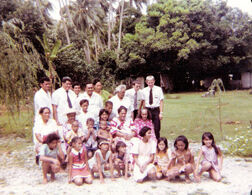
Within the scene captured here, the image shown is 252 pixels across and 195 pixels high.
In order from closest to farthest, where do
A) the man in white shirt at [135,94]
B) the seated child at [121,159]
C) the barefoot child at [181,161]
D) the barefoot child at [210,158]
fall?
the barefoot child at [181,161] < the barefoot child at [210,158] < the seated child at [121,159] < the man in white shirt at [135,94]

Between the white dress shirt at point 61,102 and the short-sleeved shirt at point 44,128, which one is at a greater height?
the white dress shirt at point 61,102

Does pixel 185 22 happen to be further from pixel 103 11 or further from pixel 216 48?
pixel 103 11

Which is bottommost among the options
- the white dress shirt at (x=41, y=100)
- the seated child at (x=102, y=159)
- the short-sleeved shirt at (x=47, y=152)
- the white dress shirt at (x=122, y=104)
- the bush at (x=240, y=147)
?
the bush at (x=240, y=147)

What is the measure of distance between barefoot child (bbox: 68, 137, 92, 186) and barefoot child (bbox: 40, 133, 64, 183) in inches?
8.2

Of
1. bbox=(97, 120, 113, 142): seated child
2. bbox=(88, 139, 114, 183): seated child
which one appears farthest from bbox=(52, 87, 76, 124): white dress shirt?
bbox=(88, 139, 114, 183): seated child

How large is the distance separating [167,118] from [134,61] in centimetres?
1097

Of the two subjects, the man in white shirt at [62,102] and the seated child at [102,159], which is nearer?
the seated child at [102,159]

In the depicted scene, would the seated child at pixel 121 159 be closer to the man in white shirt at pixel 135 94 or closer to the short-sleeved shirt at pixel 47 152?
the short-sleeved shirt at pixel 47 152

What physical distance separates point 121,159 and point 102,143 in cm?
45

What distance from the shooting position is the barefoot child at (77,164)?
4.25 m

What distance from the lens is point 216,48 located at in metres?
20.9

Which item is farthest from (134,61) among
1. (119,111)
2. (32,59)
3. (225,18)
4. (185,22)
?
(119,111)

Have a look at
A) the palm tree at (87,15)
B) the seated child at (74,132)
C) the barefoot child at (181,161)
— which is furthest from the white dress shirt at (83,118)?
the palm tree at (87,15)

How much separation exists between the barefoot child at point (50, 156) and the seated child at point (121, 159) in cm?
92
